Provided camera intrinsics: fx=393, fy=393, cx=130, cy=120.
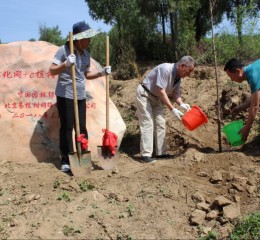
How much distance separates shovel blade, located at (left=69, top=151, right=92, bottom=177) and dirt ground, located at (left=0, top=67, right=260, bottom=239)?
0.34 feet

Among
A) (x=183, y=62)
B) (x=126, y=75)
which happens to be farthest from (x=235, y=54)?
(x=183, y=62)

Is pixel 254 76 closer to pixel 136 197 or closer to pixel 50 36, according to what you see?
pixel 136 197

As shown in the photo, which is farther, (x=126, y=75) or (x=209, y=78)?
(x=126, y=75)

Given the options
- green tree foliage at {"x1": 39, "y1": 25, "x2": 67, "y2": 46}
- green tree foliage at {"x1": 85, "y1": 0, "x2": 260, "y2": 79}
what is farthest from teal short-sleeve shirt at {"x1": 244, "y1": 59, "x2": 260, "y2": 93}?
green tree foliage at {"x1": 39, "y1": 25, "x2": 67, "y2": 46}

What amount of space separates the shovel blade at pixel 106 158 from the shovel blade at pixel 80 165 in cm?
24

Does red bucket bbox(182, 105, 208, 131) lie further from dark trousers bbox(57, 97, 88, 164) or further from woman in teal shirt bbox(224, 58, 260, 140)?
dark trousers bbox(57, 97, 88, 164)

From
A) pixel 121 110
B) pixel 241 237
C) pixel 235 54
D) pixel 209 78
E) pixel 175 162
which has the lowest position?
pixel 241 237

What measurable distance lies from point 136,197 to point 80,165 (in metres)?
0.83

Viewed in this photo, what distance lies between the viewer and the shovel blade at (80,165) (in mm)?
4324

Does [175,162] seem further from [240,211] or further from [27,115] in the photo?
[27,115]

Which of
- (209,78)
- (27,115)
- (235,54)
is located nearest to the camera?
(27,115)

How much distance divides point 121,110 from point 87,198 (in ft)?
10.8

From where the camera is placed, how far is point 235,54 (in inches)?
336

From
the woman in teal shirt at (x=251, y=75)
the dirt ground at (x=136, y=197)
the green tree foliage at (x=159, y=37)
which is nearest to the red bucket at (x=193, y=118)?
the dirt ground at (x=136, y=197)
